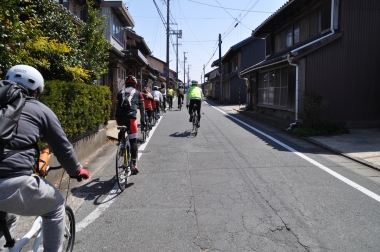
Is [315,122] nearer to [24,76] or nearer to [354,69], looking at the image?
[354,69]

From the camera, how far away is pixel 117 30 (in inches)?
793

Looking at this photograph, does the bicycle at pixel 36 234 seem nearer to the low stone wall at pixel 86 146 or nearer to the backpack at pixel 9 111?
the backpack at pixel 9 111

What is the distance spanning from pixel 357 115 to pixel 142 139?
8.16 meters

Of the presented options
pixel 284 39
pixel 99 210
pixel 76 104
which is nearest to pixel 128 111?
pixel 76 104

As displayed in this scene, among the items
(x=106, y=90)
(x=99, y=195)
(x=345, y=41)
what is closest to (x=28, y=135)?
(x=99, y=195)

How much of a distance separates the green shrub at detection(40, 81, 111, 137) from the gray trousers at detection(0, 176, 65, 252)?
10.5ft

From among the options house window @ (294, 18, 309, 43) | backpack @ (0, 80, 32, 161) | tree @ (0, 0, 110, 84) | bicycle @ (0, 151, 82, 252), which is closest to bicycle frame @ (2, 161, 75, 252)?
bicycle @ (0, 151, 82, 252)

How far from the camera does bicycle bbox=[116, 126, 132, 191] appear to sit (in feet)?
18.2

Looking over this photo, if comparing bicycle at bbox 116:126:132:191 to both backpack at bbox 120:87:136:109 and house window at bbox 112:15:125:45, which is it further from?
house window at bbox 112:15:125:45

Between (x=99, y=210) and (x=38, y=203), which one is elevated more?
(x=38, y=203)

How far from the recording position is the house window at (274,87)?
51.5 ft

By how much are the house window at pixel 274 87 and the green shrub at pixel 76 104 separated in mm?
9079

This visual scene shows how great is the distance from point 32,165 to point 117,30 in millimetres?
19019

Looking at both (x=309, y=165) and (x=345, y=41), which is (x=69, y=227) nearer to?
(x=309, y=165)
